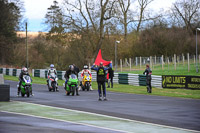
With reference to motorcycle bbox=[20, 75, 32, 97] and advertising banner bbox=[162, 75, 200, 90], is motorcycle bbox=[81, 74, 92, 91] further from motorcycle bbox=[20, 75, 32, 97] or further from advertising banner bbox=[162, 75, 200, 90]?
motorcycle bbox=[20, 75, 32, 97]

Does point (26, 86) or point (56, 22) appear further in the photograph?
point (56, 22)

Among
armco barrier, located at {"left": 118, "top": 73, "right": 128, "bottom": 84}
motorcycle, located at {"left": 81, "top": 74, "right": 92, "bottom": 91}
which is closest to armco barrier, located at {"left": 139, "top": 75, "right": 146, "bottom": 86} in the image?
armco barrier, located at {"left": 118, "top": 73, "right": 128, "bottom": 84}

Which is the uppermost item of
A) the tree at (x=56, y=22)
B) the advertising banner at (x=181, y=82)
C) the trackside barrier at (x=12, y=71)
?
the tree at (x=56, y=22)

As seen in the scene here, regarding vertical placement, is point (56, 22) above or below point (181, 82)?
above

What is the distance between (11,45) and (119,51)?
19.6m

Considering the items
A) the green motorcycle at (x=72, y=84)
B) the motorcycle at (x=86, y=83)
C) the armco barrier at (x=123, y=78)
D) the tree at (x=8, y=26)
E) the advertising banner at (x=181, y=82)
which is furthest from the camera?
the tree at (x=8, y=26)

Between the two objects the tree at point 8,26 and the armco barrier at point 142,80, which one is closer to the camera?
the armco barrier at point 142,80

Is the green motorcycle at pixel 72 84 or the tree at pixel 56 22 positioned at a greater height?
the tree at pixel 56 22

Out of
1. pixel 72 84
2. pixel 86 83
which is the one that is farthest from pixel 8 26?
pixel 72 84

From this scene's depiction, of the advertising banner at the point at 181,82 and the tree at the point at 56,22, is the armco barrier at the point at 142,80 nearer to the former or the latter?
the advertising banner at the point at 181,82

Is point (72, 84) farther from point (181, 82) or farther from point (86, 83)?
point (181, 82)

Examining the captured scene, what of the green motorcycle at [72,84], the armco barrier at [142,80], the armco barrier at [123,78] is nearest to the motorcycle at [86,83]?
the green motorcycle at [72,84]

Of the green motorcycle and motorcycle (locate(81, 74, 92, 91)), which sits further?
motorcycle (locate(81, 74, 92, 91))

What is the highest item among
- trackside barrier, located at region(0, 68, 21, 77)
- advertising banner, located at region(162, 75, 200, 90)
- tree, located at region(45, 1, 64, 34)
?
tree, located at region(45, 1, 64, 34)
